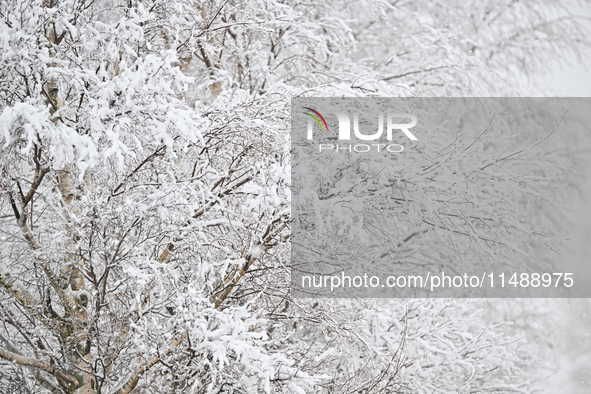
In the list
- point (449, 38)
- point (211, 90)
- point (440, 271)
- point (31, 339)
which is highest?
point (449, 38)

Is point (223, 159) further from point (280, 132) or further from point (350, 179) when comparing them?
point (350, 179)

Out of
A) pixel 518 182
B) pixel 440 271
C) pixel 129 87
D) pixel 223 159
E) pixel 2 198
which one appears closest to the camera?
pixel 129 87

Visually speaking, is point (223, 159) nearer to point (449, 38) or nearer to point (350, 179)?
point (350, 179)

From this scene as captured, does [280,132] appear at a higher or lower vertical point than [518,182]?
higher

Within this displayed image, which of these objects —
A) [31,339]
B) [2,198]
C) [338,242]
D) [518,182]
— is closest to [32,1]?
[2,198]

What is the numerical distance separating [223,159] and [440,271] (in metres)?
2.54

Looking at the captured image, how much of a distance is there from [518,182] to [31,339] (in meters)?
3.66

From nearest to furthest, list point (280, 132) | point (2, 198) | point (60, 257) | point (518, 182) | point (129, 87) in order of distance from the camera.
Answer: point (129, 87), point (60, 257), point (2, 198), point (280, 132), point (518, 182)

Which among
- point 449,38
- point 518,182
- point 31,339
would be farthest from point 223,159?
point 449,38

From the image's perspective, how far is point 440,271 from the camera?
5.01 meters

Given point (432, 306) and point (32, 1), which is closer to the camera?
point (32, 1)
